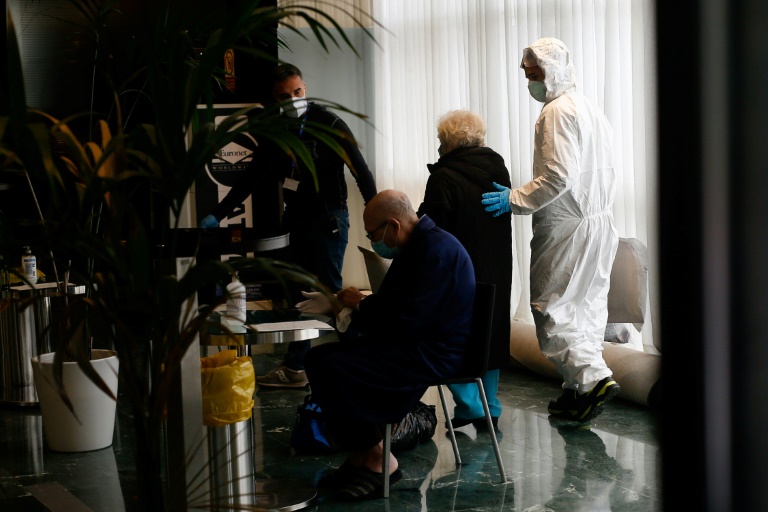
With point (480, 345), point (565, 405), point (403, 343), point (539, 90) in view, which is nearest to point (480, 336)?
point (480, 345)

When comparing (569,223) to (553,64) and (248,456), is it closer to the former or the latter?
(553,64)

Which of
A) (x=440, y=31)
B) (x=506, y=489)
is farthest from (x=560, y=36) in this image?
(x=506, y=489)

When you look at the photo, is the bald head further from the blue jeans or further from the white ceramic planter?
the blue jeans

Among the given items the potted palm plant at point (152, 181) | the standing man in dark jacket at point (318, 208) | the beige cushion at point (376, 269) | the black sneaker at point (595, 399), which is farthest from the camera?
the standing man in dark jacket at point (318, 208)

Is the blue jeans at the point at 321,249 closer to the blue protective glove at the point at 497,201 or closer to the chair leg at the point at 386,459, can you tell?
the blue protective glove at the point at 497,201

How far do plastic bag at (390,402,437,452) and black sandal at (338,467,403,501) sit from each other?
16.8 inches

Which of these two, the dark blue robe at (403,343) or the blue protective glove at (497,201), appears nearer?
the dark blue robe at (403,343)

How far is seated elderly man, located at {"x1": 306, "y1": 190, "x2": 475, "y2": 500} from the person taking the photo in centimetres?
317

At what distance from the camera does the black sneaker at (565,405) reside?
4191 mm

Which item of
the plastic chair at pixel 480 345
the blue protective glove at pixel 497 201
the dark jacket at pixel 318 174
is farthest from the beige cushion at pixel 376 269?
the dark jacket at pixel 318 174

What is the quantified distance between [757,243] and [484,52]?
5.46 metres

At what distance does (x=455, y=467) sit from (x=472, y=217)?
3.69 ft

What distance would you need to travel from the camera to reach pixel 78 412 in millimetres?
3830

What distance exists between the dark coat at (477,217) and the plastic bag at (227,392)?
1511 mm
